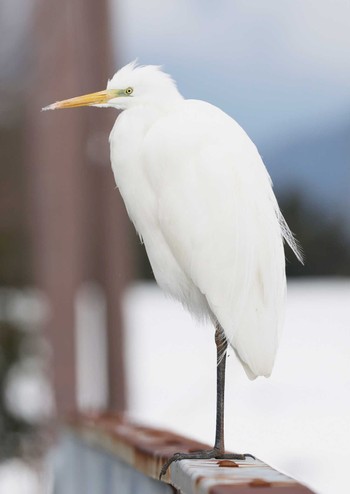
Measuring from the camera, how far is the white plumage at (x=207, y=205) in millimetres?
1194

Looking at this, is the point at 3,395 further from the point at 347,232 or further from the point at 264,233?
the point at 264,233

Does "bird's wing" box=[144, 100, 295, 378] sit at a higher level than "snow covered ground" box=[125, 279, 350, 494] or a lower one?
higher

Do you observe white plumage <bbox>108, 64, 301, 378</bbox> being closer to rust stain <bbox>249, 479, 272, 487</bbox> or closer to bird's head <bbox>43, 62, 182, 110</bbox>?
bird's head <bbox>43, 62, 182, 110</bbox>

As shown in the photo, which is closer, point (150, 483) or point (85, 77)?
point (150, 483)

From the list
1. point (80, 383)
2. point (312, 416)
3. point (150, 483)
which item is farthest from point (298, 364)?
point (150, 483)

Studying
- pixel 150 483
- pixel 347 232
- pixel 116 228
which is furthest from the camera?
pixel 116 228

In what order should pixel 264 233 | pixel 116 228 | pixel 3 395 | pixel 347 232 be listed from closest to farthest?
pixel 264 233, pixel 347 232, pixel 116 228, pixel 3 395

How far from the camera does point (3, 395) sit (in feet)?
12.6

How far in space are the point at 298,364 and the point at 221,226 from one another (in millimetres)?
2294

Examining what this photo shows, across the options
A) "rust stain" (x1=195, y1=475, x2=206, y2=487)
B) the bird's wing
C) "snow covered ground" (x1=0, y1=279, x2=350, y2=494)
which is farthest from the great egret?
"snow covered ground" (x1=0, y1=279, x2=350, y2=494)

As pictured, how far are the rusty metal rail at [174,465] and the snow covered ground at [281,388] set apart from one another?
88 cm

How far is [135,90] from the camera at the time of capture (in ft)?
3.62

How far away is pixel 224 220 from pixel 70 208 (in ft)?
6.71

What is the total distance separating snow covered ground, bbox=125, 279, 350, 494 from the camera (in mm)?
3193
